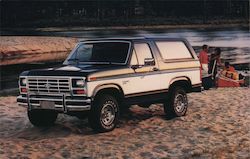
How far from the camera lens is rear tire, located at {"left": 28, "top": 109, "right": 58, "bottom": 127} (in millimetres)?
9703

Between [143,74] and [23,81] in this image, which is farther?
[143,74]

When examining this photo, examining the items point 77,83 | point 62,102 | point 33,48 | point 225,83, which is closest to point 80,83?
point 77,83

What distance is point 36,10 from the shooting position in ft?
241

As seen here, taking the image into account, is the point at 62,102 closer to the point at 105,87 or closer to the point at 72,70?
the point at 72,70

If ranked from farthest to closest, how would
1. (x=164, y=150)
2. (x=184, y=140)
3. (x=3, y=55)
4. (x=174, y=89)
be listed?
(x=3, y=55) < (x=174, y=89) < (x=184, y=140) < (x=164, y=150)

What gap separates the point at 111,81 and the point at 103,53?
1078mm

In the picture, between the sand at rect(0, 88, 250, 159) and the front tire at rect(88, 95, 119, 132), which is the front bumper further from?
the sand at rect(0, 88, 250, 159)

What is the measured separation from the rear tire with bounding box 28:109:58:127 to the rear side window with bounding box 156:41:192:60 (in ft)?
9.49

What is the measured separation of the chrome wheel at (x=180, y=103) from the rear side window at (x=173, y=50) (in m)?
0.97

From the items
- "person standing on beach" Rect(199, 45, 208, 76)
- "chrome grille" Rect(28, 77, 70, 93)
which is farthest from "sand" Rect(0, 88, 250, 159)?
"person standing on beach" Rect(199, 45, 208, 76)

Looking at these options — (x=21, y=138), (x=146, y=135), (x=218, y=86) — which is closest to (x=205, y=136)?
(x=146, y=135)

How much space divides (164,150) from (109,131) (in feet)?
5.41

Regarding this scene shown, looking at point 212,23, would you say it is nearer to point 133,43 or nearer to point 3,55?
point 3,55

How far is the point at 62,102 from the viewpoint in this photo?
873 cm
